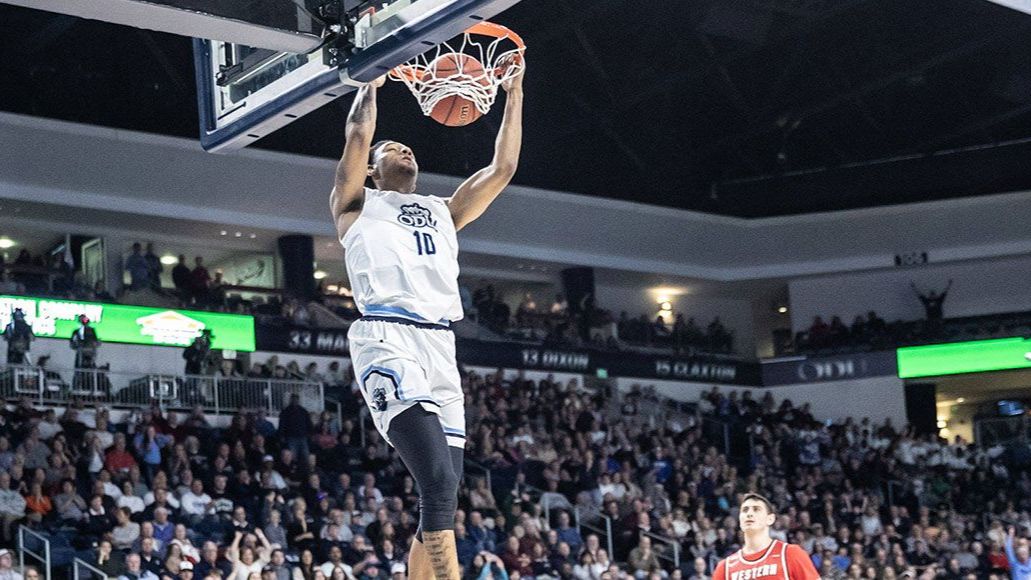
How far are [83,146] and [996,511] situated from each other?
1940cm

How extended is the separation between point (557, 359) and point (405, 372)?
1058 inches

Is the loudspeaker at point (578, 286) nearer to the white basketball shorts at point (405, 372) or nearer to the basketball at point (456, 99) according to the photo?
the basketball at point (456, 99)

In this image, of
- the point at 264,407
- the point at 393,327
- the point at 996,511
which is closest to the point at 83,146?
the point at 264,407

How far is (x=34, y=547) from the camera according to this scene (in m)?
17.5

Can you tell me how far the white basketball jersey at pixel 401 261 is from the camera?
6.12m

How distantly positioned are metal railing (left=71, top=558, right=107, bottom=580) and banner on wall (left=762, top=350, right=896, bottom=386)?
913 inches

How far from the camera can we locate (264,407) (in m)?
25.9

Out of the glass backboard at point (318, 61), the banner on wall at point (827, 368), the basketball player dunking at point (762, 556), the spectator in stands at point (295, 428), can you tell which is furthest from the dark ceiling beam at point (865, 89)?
the glass backboard at point (318, 61)

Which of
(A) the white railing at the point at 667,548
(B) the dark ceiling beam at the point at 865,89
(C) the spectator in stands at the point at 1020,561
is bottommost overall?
(C) the spectator in stands at the point at 1020,561

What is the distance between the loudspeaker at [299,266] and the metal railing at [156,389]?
471cm

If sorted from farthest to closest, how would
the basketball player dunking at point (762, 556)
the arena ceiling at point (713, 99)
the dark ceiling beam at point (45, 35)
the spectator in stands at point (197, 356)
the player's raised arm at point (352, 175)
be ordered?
the arena ceiling at point (713, 99)
the spectator in stands at point (197, 356)
the dark ceiling beam at point (45, 35)
the basketball player dunking at point (762, 556)
the player's raised arm at point (352, 175)

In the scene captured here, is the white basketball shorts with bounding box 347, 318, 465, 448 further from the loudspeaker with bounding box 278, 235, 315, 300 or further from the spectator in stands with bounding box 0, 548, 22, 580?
the loudspeaker with bounding box 278, 235, 315, 300

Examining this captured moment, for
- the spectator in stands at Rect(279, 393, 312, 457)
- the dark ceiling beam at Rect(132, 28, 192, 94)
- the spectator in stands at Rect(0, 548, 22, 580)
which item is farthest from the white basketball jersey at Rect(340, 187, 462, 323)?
the dark ceiling beam at Rect(132, 28, 192, 94)

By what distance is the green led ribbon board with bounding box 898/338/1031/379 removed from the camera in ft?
115
